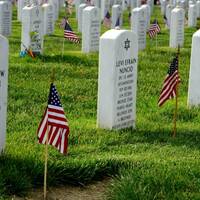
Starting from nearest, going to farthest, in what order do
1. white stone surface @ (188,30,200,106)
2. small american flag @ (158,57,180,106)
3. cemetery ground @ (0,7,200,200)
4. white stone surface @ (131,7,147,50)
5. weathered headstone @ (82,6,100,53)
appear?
1. cemetery ground @ (0,7,200,200)
2. small american flag @ (158,57,180,106)
3. white stone surface @ (188,30,200,106)
4. weathered headstone @ (82,6,100,53)
5. white stone surface @ (131,7,147,50)

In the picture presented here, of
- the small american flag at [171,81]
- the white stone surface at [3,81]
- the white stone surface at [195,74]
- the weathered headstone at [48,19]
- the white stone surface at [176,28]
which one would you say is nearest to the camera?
the white stone surface at [3,81]

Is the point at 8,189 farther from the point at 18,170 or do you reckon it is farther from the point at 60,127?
the point at 60,127

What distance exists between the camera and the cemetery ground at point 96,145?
6.35 m

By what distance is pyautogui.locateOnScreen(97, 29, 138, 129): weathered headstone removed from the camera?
8805 millimetres

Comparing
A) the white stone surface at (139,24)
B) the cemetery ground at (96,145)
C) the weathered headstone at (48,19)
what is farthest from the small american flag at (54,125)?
the weathered headstone at (48,19)

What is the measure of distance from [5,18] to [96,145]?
540 inches

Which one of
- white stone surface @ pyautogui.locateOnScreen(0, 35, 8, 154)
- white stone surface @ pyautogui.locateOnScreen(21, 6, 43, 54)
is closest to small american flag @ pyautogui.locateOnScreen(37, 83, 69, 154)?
white stone surface @ pyautogui.locateOnScreen(0, 35, 8, 154)

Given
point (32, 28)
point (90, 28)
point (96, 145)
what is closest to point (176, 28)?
point (90, 28)

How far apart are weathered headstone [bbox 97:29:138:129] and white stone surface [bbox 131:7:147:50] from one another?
31.1 feet

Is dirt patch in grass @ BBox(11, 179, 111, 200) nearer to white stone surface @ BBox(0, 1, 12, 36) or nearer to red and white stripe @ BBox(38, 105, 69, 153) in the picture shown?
red and white stripe @ BBox(38, 105, 69, 153)

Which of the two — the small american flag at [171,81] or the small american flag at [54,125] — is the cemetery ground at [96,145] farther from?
the small american flag at [171,81]

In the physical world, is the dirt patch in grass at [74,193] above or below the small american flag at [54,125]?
below

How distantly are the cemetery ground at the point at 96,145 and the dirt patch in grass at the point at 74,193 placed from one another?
78 millimetres

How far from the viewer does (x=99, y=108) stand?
9.00 meters
